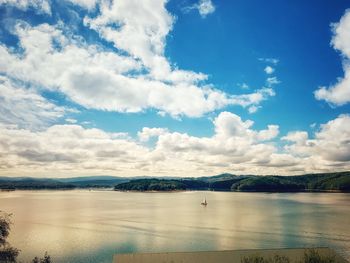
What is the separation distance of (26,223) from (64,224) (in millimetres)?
13429

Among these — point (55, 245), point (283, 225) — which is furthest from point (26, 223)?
point (283, 225)

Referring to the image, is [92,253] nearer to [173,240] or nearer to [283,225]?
[173,240]

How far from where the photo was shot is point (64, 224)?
105 metres

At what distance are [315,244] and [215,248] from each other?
2205cm

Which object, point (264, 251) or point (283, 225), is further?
point (283, 225)

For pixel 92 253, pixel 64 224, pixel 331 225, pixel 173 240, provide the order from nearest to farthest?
1. pixel 92 253
2. pixel 173 240
3. pixel 331 225
4. pixel 64 224

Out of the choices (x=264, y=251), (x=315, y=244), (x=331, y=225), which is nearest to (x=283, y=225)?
(x=331, y=225)

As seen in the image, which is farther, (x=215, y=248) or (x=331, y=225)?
(x=331, y=225)

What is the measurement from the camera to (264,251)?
49531 mm

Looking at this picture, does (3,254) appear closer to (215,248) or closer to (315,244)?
(215,248)

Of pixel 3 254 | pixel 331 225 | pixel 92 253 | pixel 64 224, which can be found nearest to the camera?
pixel 3 254

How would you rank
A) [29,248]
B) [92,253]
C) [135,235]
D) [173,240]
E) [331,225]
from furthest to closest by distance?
[331,225] → [135,235] → [173,240] → [29,248] → [92,253]

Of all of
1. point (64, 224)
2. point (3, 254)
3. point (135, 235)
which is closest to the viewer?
point (3, 254)

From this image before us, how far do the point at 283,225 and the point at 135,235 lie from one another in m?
44.0
